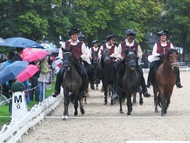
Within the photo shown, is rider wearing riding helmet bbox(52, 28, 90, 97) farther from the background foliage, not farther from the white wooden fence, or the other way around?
the background foliage

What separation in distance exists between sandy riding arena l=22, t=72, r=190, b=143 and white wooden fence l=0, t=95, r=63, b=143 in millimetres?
213

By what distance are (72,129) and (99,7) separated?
44.8 metres

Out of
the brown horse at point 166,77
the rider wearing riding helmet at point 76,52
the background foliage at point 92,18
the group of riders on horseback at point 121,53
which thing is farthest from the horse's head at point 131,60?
the background foliage at point 92,18

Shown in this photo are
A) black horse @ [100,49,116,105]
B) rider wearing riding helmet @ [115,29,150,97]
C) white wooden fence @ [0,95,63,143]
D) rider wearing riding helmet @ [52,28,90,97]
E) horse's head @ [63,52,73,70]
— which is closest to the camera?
white wooden fence @ [0,95,63,143]

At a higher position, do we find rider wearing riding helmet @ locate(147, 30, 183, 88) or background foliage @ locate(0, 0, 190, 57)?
background foliage @ locate(0, 0, 190, 57)

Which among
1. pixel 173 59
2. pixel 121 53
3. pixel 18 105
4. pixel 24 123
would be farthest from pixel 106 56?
pixel 24 123

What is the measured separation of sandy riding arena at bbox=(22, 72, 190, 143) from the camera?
13273 millimetres

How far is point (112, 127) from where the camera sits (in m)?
15.2

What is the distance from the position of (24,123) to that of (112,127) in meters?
2.67

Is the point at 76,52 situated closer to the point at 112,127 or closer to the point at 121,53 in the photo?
the point at 121,53

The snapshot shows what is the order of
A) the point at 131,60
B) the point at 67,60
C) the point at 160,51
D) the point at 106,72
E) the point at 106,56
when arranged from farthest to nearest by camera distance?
1. the point at 106,72
2. the point at 106,56
3. the point at 160,51
4. the point at 131,60
5. the point at 67,60

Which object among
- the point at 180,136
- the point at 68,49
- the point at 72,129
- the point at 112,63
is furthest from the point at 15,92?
the point at 112,63

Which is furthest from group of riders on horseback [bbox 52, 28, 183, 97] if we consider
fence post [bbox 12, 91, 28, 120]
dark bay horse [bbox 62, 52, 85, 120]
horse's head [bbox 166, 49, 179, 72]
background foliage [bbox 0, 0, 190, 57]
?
background foliage [bbox 0, 0, 190, 57]

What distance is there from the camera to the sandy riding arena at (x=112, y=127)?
13.3 m
